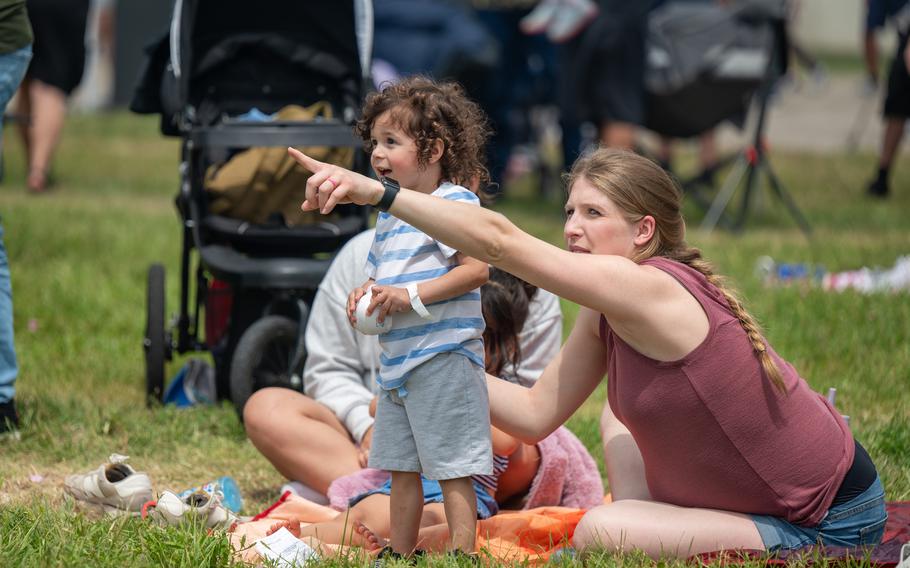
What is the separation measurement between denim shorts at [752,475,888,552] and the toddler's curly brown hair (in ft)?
3.55

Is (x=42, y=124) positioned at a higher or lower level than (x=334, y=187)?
lower

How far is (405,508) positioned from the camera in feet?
9.70

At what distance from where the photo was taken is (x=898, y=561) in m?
2.86

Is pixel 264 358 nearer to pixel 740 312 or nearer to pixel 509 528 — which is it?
pixel 509 528

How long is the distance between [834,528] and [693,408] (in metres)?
0.46

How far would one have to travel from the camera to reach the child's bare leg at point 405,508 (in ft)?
9.68

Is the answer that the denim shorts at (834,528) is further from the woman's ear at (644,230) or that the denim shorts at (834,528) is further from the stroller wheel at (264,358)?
the stroller wheel at (264,358)

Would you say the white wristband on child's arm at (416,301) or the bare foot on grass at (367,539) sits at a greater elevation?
the white wristband on child's arm at (416,301)

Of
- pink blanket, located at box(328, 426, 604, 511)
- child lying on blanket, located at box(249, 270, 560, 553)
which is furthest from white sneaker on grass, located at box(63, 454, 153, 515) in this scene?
pink blanket, located at box(328, 426, 604, 511)

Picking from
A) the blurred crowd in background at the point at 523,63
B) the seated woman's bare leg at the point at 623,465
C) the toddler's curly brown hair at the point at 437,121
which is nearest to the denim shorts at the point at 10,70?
the toddler's curly brown hair at the point at 437,121

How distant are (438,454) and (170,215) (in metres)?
5.85

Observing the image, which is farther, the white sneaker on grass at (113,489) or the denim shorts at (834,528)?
the white sneaker on grass at (113,489)

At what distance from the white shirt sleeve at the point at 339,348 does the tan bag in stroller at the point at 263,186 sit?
72 cm

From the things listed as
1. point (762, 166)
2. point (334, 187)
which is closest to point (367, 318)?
point (334, 187)
